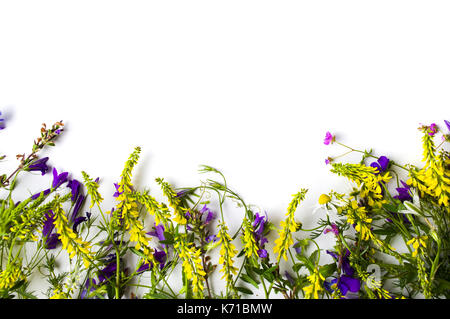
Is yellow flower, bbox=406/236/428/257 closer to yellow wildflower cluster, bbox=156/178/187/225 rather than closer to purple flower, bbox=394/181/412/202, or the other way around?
purple flower, bbox=394/181/412/202

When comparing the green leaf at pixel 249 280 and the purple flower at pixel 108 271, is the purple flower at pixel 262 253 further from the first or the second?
the purple flower at pixel 108 271

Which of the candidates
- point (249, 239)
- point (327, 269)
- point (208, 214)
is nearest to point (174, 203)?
point (208, 214)

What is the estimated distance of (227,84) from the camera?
1051mm

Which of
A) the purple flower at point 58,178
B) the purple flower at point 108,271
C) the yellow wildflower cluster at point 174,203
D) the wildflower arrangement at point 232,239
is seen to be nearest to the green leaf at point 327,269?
the wildflower arrangement at point 232,239

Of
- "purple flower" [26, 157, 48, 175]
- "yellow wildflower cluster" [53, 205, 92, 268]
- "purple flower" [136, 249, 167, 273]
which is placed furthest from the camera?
"purple flower" [26, 157, 48, 175]

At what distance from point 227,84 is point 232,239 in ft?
1.55

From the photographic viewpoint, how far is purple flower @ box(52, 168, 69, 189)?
1023 mm

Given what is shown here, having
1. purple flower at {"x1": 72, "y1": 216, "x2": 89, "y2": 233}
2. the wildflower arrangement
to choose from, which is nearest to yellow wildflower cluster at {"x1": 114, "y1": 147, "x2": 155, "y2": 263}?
the wildflower arrangement

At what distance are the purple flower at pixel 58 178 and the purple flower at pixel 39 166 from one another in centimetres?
5

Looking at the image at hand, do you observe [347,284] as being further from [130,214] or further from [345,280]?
[130,214]

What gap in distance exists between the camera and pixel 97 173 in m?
1.06

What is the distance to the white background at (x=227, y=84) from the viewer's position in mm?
978

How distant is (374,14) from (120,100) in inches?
32.2
